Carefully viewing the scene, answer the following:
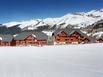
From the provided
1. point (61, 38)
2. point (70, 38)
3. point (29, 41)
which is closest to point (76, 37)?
point (70, 38)

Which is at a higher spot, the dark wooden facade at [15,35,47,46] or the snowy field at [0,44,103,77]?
the dark wooden facade at [15,35,47,46]

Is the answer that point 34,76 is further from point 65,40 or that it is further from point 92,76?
point 65,40

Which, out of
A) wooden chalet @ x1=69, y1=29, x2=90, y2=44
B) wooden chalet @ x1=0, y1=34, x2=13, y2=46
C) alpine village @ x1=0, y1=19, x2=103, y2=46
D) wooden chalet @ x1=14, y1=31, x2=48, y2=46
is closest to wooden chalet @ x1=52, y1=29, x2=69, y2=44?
alpine village @ x1=0, y1=19, x2=103, y2=46

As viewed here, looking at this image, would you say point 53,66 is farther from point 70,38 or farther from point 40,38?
point 70,38

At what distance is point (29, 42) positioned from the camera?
96188mm

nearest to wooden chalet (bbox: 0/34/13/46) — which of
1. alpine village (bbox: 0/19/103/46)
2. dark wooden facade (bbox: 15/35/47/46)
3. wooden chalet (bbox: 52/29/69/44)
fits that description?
alpine village (bbox: 0/19/103/46)

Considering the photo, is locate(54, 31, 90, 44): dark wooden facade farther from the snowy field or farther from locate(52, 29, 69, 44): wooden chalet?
the snowy field

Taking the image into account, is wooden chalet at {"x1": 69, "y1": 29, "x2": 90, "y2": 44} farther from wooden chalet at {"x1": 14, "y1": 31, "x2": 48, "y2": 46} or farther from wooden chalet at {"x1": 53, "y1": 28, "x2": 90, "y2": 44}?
wooden chalet at {"x1": 14, "y1": 31, "x2": 48, "y2": 46}

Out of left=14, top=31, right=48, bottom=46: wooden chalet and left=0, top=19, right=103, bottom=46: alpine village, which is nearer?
left=14, top=31, right=48, bottom=46: wooden chalet

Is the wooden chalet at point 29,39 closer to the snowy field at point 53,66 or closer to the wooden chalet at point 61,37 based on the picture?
the wooden chalet at point 61,37

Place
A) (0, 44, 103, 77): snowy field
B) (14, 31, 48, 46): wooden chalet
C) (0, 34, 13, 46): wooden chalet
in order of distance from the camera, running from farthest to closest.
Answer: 1. (0, 34, 13, 46): wooden chalet
2. (14, 31, 48, 46): wooden chalet
3. (0, 44, 103, 77): snowy field

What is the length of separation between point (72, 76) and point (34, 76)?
1888mm

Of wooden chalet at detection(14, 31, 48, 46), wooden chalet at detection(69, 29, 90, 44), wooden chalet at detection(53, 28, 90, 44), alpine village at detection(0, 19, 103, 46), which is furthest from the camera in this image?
wooden chalet at detection(69, 29, 90, 44)

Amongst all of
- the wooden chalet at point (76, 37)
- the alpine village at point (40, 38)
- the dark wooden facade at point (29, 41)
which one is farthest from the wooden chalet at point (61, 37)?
the dark wooden facade at point (29, 41)
